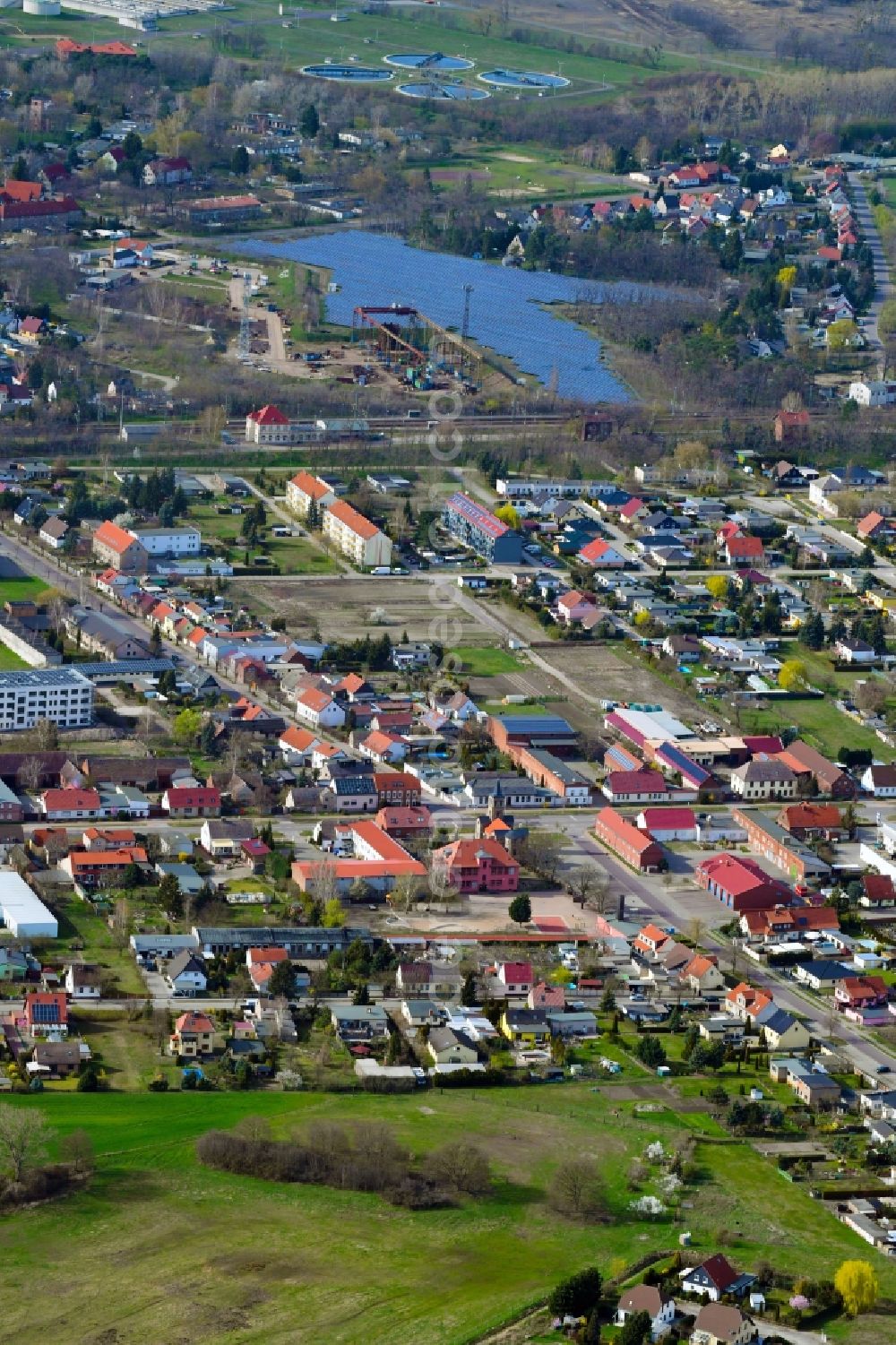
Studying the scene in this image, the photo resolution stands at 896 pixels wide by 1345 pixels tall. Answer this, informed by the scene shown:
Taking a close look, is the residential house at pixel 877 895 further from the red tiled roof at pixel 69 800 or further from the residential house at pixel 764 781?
the red tiled roof at pixel 69 800

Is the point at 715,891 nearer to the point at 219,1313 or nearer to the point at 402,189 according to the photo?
the point at 219,1313

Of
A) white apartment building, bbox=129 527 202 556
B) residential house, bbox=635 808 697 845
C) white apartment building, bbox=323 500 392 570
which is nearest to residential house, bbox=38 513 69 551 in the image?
white apartment building, bbox=129 527 202 556

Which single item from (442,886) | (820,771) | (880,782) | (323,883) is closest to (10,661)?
(323,883)

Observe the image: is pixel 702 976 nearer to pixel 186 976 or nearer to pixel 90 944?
pixel 186 976

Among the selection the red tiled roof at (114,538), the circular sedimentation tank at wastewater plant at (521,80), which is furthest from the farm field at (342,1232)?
the circular sedimentation tank at wastewater plant at (521,80)

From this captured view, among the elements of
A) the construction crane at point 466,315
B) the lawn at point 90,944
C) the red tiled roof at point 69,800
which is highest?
the lawn at point 90,944

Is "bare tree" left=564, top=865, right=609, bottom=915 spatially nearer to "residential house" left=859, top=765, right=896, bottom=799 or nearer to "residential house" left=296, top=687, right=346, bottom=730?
"residential house" left=859, top=765, right=896, bottom=799
